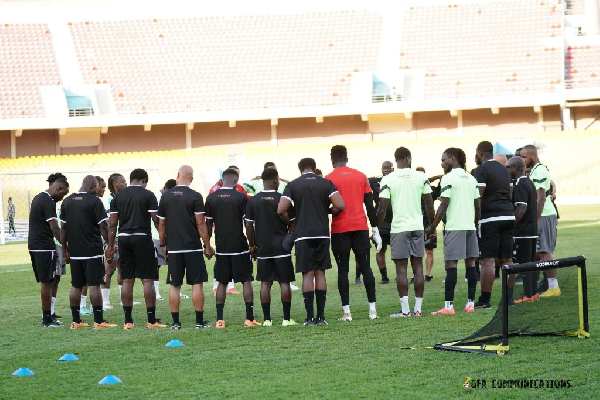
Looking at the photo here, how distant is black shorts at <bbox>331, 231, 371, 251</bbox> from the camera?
11.7 meters

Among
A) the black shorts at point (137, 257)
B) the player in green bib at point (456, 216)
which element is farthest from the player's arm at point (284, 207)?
the player in green bib at point (456, 216)

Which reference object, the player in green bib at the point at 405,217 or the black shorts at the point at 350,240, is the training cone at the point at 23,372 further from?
the player in green bib at the point at 405,217

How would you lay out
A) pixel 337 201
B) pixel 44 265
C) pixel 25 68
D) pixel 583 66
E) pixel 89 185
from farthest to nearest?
pixel 25 68
pixel 583 66
pixel 44 265
pixel 89 185
pixel 337 201

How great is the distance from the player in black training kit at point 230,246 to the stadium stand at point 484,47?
29265 millimetres

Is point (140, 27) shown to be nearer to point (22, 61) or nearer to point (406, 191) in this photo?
point (22, 61)

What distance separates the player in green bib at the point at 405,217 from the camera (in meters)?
11.8

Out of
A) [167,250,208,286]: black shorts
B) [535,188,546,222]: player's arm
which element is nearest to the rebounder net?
[535,188,546,222]: player's arm

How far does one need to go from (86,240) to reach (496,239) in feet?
17.4

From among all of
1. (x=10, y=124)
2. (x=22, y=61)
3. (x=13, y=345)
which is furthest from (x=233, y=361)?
(x=22, y=61)

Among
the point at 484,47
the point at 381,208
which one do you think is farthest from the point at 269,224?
the point at 484,47

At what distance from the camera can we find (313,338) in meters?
10.5

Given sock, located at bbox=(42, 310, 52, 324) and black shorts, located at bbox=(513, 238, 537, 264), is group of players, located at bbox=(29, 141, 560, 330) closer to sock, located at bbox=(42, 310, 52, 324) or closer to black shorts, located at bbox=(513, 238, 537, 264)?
sock, located at bbox=(42, 310, 52, 324)

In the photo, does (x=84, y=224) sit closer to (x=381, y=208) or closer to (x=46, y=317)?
(x=46, y=317)

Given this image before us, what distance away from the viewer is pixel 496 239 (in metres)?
12.1
